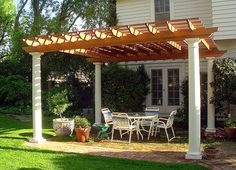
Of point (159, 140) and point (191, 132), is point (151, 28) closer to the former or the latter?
point (191, 132)

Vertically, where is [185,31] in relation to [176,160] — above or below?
above

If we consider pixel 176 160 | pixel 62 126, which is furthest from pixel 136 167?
pixel 62 126

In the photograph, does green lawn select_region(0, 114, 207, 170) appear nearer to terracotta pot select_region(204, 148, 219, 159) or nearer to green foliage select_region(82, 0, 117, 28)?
terracotta pot select_region(204, 148, 219, 159)

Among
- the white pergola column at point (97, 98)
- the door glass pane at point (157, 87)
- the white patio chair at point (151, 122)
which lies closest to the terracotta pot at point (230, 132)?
the white patio chair at point (151, 122)

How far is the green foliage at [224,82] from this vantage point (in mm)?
12523

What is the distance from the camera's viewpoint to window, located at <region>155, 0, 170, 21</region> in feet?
57.7

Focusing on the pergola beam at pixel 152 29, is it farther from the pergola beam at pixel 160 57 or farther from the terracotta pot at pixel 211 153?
the pergola beam at pixel 160 57

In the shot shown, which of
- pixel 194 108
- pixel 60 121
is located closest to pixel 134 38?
pixel 194 108

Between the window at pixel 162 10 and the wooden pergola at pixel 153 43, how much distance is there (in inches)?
170

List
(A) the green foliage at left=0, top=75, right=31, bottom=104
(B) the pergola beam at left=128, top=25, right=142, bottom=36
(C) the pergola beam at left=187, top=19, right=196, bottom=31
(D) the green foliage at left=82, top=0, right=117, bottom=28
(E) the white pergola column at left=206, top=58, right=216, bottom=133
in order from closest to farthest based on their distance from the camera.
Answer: (C) the pergola beam at left=187, top=19, right=196, bottom=31 < (B) the pergola beam at left=128, top=25, right=142, bottom=36 < (E) the white pergola column at left=206, top=58, right=216, bottom=133 < (D) the green foliage at left=82, top=0, right=117, bottom=28 < (A) the green foliage at left=0, top=75, right=31, bottom=104

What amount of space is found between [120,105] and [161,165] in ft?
29.7

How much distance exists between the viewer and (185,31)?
898 cm

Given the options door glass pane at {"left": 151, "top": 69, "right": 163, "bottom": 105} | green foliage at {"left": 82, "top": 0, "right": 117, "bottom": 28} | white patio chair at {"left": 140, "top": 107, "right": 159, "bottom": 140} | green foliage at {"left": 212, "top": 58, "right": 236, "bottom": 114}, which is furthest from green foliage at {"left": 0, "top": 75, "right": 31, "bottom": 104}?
green foliage at {"left": 212, "top": 58, "right": 236, "bottom": 114}

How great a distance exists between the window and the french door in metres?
2.41
